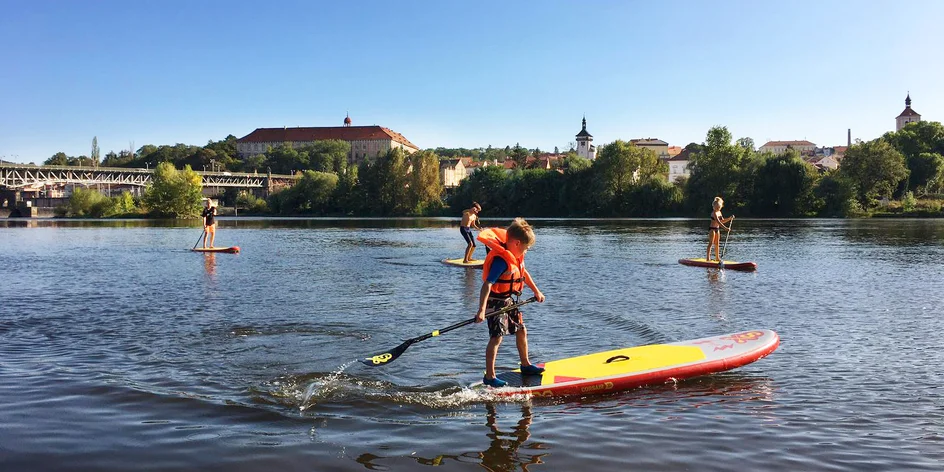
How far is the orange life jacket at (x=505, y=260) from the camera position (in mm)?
8844

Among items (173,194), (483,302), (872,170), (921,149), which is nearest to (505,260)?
(483,302)

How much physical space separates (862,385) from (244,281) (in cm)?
1790

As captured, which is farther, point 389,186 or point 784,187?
point 389,186

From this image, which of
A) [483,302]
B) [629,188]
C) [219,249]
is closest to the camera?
[483,302]

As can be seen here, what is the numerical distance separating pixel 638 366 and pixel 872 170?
10429 cm

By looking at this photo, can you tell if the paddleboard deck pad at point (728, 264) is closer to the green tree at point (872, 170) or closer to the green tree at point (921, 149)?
the green tree at point (872, 170)

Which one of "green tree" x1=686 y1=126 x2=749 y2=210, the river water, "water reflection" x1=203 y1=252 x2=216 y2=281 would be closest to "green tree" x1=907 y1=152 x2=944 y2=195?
"green tree" x1=686 y1=126 x2=749 y2=210

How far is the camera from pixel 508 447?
7387 mm

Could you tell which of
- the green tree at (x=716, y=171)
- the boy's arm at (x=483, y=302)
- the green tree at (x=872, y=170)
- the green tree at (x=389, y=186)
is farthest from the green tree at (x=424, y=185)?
the boy's arm at (x=483, y=302)

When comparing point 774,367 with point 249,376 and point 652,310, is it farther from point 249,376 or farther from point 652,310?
point 249,376

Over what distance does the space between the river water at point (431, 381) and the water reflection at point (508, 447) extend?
3cm

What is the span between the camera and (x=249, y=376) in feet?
33.9

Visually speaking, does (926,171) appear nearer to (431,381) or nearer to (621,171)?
(621,171)

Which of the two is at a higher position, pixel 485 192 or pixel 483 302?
pixel 485 192
